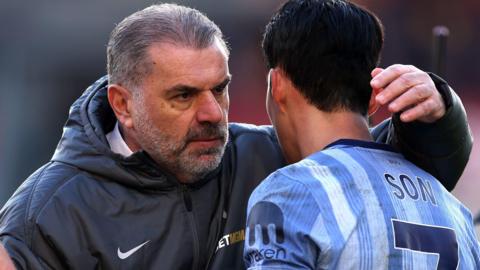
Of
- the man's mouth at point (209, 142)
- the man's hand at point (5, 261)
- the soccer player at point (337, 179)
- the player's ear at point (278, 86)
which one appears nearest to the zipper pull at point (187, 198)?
the man's mouth at point (209, 142)

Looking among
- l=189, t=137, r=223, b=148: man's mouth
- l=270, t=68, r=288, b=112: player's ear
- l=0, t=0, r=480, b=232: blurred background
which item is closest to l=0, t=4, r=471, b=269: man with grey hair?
l=189, t=137, r=223, b=148: man's mouth

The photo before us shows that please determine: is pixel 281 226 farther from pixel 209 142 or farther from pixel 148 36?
pixel 148 36

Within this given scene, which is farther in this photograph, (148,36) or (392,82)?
(148,36)

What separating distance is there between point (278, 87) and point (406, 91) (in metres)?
0.39

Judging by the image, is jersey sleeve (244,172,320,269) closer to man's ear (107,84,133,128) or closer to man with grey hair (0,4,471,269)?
man with grey hair (0,4,471,269)

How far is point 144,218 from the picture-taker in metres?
2.91

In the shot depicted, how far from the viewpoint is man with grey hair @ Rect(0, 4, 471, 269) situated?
2793mm

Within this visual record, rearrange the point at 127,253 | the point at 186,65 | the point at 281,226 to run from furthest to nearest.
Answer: the point at 186,65
the point at 127,253
the point at 281,226

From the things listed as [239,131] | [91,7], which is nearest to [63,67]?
[91,7]

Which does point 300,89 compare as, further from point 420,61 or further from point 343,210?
point 420,61

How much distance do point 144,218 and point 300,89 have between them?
25.9 inches

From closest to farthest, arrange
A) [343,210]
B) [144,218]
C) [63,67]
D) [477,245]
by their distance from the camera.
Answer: [343,210] → [477,245] → [144,218] → [63,67]

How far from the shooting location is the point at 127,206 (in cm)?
291


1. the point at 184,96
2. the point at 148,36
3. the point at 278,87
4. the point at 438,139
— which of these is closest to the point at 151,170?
the point at 184,96
